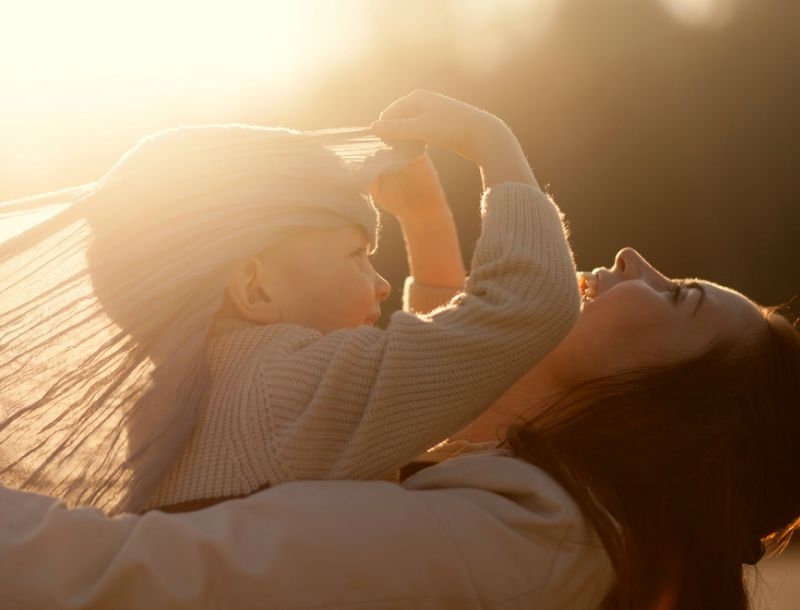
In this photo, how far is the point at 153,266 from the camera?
1434 mm

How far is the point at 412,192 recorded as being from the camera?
2.03 meters

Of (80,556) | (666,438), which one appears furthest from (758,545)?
(80,556)

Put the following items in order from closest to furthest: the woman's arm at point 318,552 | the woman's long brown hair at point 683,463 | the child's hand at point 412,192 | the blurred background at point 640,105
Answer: the woman's arm at point 318,552, the woman's long brown hair at point 683,463, the child's hand at point 412,192, the blurred background at point 640,105

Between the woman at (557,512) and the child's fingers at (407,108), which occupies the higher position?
the child's fingers at (407,108)

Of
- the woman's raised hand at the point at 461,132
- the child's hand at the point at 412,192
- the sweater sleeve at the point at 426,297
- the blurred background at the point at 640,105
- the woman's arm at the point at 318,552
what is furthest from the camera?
the blurred background at the point at 640,105

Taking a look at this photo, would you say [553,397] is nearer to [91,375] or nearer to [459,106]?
[459,106]

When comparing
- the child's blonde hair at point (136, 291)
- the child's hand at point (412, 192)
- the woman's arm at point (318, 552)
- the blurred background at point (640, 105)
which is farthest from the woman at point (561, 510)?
the blurred background at point (640, 105)

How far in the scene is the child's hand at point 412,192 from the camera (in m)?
1.95

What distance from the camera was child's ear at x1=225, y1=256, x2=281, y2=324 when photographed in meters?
1.50

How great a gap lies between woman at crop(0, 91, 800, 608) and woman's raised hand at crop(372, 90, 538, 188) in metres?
0.02

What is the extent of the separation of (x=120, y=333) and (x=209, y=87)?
9.81 ft

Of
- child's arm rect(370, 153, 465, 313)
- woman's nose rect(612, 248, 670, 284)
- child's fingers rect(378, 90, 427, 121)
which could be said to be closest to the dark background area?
child's arm rect(370, 153, 465, 313)

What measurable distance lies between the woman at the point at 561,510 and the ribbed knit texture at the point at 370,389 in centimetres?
6

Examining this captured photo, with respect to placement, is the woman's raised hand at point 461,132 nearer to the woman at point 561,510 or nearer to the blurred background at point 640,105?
the woman at point 561,510
